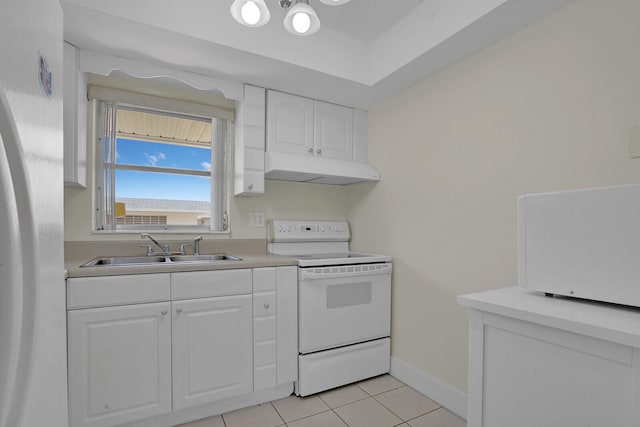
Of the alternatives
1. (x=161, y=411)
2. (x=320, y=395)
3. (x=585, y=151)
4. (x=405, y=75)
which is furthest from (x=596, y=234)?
(x=161, y=411)

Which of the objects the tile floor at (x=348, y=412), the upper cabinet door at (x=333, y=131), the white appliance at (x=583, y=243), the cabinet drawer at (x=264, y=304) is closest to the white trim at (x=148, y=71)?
the upper cabinet door at (x=333, y=131)

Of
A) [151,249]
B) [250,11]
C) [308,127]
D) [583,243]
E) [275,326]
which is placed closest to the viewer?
[583,243]

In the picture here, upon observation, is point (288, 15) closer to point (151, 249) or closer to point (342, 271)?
point (342, 271)

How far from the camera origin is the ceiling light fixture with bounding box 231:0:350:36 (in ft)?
4.46

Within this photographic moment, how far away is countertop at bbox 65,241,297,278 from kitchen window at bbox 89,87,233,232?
0.15 metres

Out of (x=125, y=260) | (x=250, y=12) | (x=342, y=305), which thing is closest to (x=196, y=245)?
(x=125, y=260)

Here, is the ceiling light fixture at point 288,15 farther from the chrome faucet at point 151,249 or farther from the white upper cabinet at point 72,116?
the chrome faucet at point 151,249

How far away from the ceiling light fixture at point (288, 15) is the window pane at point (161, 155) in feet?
4.50

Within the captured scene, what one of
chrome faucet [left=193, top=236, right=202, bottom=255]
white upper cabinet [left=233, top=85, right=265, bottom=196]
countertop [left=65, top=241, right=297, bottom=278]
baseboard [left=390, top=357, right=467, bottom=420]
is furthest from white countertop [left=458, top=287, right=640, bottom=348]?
chrome faucet [left=193, top=236, right=202, bottom=255]

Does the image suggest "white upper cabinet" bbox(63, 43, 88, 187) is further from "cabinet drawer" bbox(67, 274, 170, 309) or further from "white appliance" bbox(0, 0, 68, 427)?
"white appliance" bbox(0, 0, 68, 427)

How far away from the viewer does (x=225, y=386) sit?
188 centimetres

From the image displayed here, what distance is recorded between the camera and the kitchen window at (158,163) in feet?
7.31

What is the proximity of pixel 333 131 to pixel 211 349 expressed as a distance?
5.96 feet

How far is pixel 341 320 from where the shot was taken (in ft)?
7.25
